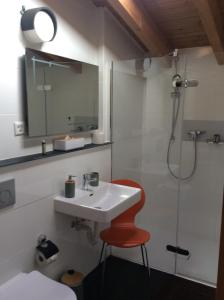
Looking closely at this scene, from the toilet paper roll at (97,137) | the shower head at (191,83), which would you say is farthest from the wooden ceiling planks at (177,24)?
the toilet paper roll at (97,137)

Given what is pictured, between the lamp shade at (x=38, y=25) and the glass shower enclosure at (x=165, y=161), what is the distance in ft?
3.05

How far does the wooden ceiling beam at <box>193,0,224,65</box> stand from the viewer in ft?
6.88

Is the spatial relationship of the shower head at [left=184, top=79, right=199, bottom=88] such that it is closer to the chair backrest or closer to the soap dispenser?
the chair backrest

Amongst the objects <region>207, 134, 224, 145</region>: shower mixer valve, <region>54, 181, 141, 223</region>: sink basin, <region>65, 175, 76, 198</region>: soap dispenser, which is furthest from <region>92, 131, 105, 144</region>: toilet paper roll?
<region>207, 134, 224, 145</region>: shower mixer valve

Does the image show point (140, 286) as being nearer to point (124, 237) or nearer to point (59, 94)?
point (124, 237)

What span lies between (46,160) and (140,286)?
145 centimetres

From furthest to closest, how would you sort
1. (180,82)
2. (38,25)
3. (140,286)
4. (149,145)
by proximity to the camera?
(149,145) < (180,82) < (140,286) < (38,25)

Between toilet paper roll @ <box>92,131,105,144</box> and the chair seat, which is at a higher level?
toilet paper roll @ <box>92,131,105,144</box>

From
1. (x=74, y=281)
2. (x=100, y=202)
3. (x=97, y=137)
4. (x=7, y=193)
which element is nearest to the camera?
(x=7, y=193)

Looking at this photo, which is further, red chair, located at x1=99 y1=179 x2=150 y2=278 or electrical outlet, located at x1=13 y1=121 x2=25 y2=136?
red chair, located at x1=99 y1=179 x2=150 y2=278

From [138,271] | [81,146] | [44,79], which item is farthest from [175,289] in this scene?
A: [44,79]

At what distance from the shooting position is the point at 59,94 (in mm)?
2096

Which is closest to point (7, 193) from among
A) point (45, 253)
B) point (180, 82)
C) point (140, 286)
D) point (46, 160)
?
point (46, 160)

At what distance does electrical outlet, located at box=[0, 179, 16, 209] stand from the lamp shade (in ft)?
3.11
